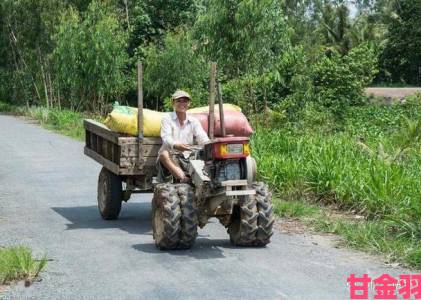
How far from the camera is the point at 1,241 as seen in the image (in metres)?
8.27

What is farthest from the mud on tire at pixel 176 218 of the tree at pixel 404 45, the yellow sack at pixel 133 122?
the tree at pixel 404 45

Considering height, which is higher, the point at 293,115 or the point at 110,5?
the point at 110,5

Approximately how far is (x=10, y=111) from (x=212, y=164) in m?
35.3

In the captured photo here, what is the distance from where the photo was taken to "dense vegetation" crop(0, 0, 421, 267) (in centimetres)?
990

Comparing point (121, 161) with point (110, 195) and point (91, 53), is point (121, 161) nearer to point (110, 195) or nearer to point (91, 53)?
point (110, 195)

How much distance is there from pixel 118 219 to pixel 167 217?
8.67ft

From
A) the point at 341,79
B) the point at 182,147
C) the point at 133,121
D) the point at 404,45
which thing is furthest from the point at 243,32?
the point at 404,45

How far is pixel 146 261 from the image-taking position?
716cm

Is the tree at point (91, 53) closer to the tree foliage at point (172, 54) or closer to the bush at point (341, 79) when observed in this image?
the tree foliage at point (172, 54)

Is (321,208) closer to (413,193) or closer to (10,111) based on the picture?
(413,193)

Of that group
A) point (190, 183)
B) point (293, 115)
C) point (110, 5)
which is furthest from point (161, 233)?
point (110, 5)

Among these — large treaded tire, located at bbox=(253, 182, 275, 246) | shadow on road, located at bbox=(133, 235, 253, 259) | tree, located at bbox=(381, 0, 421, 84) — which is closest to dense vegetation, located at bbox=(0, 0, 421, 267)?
tree, located at bbox=(381, 0, 421, 84)

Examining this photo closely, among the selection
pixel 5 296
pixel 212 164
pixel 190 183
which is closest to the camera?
pixel 5 296

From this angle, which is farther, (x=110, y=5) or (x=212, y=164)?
(x=110, y=5)
